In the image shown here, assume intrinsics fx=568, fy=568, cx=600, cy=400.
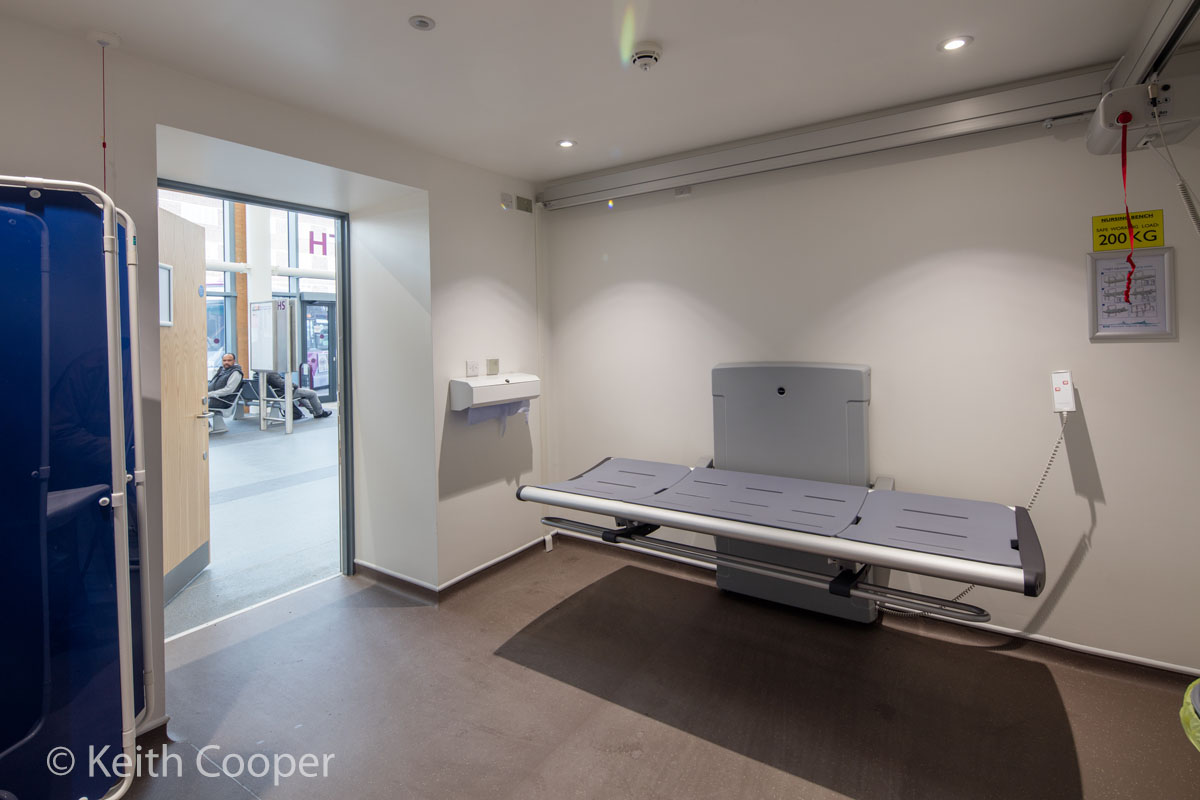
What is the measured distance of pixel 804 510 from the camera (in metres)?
2.45

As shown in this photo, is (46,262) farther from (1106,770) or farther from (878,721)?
(1106,770)

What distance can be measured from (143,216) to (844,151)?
3087 millimetres

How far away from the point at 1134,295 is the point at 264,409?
31.8ft

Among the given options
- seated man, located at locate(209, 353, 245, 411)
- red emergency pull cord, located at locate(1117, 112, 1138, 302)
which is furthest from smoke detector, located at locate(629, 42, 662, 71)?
seated man, located at locate(209, 353, 245, 411)

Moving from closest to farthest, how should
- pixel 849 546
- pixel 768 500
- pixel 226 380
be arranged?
1. pixel 849 546
2. pixel 768 500
3. pixel 226 380

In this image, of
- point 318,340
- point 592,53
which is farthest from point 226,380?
point 592,53

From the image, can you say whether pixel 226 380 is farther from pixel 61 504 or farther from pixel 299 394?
pixel 61 504

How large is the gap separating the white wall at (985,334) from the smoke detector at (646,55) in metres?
1.21

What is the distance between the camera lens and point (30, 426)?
1659 mm

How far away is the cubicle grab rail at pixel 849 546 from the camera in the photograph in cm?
174

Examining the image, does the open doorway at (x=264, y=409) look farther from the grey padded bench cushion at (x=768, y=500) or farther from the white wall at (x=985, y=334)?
the white wall at (x=985, y=334)

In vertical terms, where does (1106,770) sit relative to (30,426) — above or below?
below

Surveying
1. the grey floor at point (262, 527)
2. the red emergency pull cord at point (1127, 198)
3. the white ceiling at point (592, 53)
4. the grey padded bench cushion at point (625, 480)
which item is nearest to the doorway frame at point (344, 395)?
the grey floor at point (262, 527)

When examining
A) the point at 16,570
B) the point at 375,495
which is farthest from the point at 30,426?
the point at 375,495
